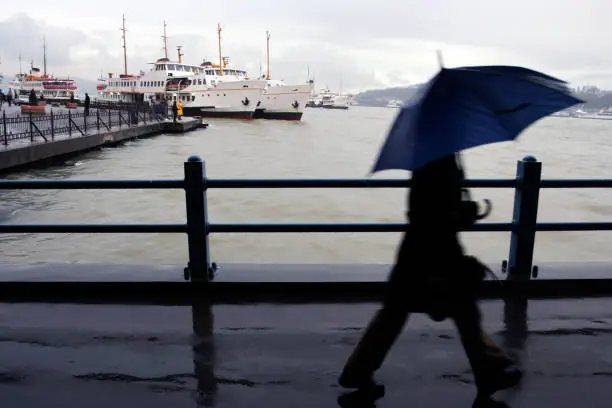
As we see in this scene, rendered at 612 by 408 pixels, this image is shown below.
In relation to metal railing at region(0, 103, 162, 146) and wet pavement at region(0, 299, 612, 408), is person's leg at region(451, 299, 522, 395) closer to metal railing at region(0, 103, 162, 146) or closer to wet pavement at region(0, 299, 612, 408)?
wet pavement at region(0, 299, 612, 408)

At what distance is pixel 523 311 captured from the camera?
4.23 metres

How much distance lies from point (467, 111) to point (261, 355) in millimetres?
→ 2060

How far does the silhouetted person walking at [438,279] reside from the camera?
2576mm

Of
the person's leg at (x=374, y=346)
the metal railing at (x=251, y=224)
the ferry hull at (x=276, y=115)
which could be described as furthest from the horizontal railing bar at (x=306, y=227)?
the ferry hull at (x=276, y=115)

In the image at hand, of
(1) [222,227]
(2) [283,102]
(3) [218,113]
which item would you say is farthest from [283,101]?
(1) [222,227]

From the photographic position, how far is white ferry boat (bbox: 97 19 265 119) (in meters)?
72.6

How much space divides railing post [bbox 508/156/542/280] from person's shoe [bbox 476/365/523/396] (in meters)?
1.82

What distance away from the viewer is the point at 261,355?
3543 mm

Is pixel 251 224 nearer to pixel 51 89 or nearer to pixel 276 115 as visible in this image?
pixel 276 115

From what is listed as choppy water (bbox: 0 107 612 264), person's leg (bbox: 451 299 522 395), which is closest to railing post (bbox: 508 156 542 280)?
person's leg (bbox: 451 299 522 395)

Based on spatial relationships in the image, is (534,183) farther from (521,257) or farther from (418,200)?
(418,200)

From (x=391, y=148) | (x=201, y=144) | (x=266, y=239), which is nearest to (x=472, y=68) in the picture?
(x=391, y=148)

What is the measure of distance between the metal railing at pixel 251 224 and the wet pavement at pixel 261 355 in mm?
496

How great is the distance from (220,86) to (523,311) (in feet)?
239
